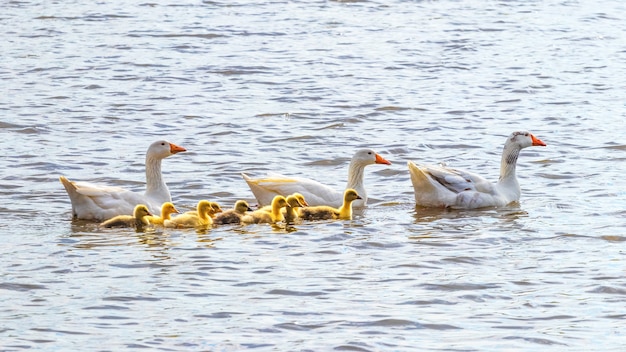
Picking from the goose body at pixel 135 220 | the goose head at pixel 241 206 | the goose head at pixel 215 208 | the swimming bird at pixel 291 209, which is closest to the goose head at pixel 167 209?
the goose body at pixel 135 220

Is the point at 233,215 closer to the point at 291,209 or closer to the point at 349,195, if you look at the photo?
the point at 291,209

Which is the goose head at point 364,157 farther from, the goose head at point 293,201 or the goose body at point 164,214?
the goose body at point 164,214

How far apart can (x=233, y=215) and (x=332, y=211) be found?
1057 millimetres

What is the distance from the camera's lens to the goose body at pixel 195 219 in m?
12.5

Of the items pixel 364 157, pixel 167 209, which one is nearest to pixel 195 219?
pixel 167 209

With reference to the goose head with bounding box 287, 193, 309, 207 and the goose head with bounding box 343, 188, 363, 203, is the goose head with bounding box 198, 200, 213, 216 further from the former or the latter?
the goose head with bounding box 343, 188, 363, 203

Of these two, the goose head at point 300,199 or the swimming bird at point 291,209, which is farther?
the goose head at point 300,199

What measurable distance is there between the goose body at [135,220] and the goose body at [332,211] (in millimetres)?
1588

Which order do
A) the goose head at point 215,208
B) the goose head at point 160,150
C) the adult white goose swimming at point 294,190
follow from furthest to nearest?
the goose head at point 160,150 → the adult white goose swimming at point 294,190 → the goose head at point 215,208

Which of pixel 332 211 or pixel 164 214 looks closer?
pixel 164 214

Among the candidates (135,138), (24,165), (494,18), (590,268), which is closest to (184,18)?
(494,18)

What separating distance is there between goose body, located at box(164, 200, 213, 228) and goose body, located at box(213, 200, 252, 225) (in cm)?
11

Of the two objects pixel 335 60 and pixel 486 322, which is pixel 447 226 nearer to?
pixel 486 322

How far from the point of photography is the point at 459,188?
14.0 metres
